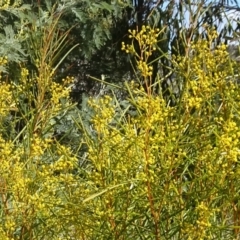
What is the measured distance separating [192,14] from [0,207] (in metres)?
0.63

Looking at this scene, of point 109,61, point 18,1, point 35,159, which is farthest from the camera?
point 109,61

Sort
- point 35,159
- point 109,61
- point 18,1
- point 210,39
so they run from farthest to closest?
point 109,61 < point 18,1 < point 35,159 < point 210,39

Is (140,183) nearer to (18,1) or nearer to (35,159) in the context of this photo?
(35,159)

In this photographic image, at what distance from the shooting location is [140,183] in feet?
3.29

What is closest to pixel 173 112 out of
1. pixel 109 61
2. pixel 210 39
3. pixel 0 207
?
pixel 210 39

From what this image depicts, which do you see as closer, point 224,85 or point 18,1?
point 224,85

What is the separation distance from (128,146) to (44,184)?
0.88 feet

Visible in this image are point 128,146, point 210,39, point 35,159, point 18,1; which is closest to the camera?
point 128,146

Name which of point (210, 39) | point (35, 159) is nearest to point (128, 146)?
point (210, 39)

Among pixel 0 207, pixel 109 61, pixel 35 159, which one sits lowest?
pixel 109 61

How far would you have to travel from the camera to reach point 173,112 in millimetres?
1026

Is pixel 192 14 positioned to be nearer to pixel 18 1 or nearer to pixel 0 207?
pixel 0 207

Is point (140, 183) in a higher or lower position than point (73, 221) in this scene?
higher

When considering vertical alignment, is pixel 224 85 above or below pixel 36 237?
above
